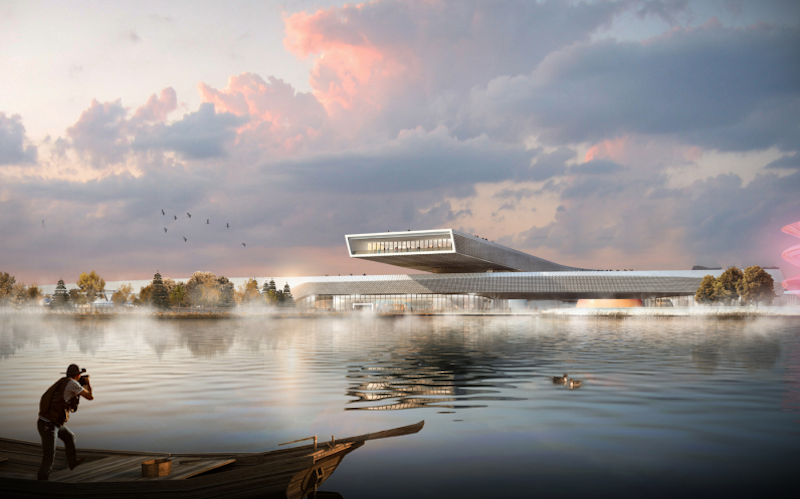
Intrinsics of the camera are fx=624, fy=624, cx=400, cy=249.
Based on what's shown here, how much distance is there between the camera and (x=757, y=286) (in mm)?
92812

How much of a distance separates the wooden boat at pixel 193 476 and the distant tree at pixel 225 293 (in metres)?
119

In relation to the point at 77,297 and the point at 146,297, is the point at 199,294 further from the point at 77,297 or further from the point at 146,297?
the point at 77,297

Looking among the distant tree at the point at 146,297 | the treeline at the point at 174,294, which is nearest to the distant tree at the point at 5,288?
the treeline at the point at 174,294

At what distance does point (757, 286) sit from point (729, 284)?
5536 millimetres

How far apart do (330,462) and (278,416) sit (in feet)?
25.0

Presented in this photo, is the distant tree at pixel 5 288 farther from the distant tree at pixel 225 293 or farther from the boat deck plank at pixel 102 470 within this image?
the boat deck plank at pixel 102 470

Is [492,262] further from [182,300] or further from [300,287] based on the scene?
[182,300]

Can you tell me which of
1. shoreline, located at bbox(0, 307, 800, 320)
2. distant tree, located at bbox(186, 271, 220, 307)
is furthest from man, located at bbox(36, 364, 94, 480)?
distant tree, located at bbox(186, 271, 220, 307)

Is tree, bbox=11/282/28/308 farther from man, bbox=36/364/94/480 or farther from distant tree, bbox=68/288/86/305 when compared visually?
man, bbox=36/364/94/480

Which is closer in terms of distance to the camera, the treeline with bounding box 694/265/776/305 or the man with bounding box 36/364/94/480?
the man with bounding box 36/364/94/480

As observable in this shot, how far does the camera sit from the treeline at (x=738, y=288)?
3666 inches

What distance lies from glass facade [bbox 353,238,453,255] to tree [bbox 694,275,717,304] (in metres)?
43.3

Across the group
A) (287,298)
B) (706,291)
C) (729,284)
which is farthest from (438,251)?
(729,284)

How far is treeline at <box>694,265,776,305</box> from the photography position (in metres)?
93.1
